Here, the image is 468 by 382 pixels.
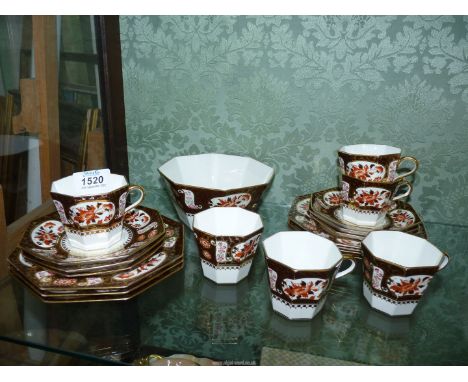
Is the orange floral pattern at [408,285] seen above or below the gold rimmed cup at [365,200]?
below

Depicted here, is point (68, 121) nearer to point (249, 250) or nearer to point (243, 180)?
point (243, 180)

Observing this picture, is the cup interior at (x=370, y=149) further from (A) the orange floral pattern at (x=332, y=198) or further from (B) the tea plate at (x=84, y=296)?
(B) the tea plate at (x=84, y=296)

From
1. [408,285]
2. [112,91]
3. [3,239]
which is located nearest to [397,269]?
[408,285]

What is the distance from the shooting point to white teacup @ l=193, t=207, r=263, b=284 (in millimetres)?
675

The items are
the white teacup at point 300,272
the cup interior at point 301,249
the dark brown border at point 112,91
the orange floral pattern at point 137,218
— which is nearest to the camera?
the white teacup at point 300,272

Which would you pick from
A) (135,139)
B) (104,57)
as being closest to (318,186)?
(135,139)

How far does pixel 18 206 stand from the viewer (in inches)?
33.2

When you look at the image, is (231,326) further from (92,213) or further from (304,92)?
(304,92)

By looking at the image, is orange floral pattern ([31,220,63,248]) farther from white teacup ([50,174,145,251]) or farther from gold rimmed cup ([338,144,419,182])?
gold rimmed cup ([338,144,419,182])

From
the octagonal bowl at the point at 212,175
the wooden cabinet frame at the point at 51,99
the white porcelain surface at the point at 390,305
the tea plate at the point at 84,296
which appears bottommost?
the white porcelain surface at the point at 390,305

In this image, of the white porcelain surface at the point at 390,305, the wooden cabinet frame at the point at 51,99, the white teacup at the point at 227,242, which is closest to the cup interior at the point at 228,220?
the white teacup at the point at 227,242

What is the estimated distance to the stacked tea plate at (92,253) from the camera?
0.64 metres

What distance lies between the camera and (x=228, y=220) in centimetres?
78

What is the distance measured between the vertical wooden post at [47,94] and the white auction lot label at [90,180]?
0.22m
